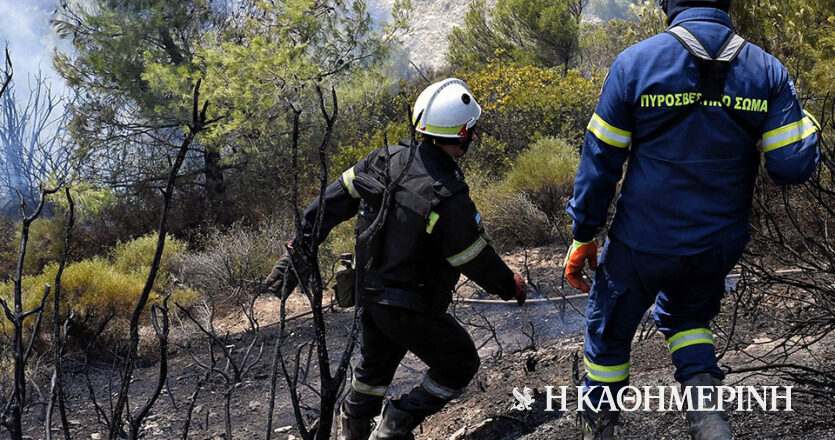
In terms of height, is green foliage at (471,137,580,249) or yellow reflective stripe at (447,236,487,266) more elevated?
yellow reflective stripe at (447,236,487,266)

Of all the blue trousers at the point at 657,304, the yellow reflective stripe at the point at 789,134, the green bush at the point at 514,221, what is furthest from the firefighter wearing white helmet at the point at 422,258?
the green bush at the point at 514,221

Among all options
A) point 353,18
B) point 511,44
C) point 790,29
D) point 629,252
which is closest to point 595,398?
point 629,252

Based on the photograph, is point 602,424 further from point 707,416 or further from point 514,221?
point 514,221

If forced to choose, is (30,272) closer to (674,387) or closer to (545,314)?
(545,314)

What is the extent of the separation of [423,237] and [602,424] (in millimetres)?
930

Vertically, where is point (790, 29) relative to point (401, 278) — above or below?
above

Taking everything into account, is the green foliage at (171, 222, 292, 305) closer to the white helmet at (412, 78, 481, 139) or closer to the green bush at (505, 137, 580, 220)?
the green bush at (505, 137, 580, 220)

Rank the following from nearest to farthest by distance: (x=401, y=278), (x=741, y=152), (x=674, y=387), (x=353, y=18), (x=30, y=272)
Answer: (x=741, y=152) < (x=401, y=278) < (x=674, y=387) < (x=30, y=272) < (x=353, y=18)

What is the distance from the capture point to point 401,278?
9.61ft

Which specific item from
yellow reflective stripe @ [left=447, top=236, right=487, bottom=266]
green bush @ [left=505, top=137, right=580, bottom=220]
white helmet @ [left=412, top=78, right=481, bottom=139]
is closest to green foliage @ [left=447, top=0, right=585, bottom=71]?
green bush @ [left=505, top=137, right=580, bottom=220]

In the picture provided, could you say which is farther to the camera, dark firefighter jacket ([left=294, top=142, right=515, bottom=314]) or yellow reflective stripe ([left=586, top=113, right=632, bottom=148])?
dark firefighter jacket ([left=294, top=142, right=515, bottom=314])

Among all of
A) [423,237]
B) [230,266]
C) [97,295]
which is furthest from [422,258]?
[230,266]

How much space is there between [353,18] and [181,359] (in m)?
7.04

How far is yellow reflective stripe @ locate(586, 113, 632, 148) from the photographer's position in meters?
2.40
